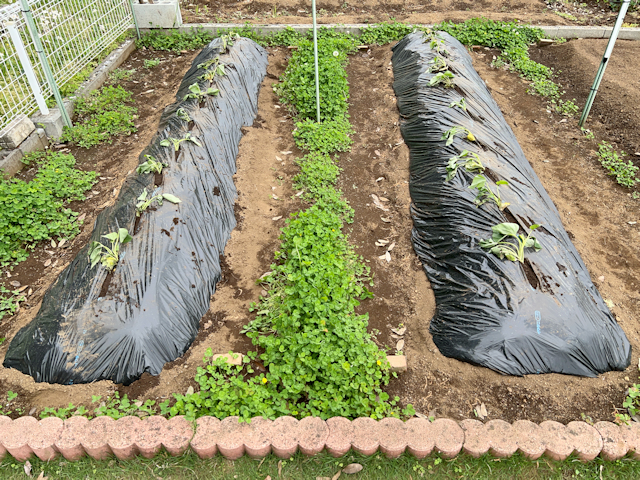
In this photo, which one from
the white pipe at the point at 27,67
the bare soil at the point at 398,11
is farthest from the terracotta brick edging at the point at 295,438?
the bare soil at the point at 398,11

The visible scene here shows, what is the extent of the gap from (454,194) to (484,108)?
207cm

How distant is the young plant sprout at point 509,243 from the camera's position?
3.22 m

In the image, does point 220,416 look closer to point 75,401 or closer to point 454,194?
point 75,401

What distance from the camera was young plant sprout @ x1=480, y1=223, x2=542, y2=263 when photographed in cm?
322

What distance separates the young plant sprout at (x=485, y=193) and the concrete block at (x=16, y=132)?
5163 millimetres

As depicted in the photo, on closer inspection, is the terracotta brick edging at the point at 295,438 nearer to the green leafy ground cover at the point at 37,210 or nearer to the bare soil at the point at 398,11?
the green leafy ground cover at the point at 37,210

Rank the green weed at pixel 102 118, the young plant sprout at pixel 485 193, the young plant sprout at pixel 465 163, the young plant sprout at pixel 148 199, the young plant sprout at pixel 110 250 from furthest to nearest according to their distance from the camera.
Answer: the green weed at pixel 102 118
the young plant sprout at pixel 465 163
the young plant sprout at pixel 485 193
the young plant sprout at pixel 148 199
the young plant sprout at pixel 110 250

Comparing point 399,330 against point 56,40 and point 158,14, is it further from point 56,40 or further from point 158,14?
point 158,14

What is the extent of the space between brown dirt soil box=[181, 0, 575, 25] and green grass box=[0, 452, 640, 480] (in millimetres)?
8430

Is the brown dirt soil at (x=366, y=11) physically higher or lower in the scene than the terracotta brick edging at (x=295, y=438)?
higher

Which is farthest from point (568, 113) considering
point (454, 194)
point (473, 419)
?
point (473, 419)

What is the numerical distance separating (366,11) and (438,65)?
4.41 m

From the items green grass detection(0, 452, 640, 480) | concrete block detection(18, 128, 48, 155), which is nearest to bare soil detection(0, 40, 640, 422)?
green grass detection(0, 452, 640, 480)

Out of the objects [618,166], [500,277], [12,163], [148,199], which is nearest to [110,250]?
[148,199]
